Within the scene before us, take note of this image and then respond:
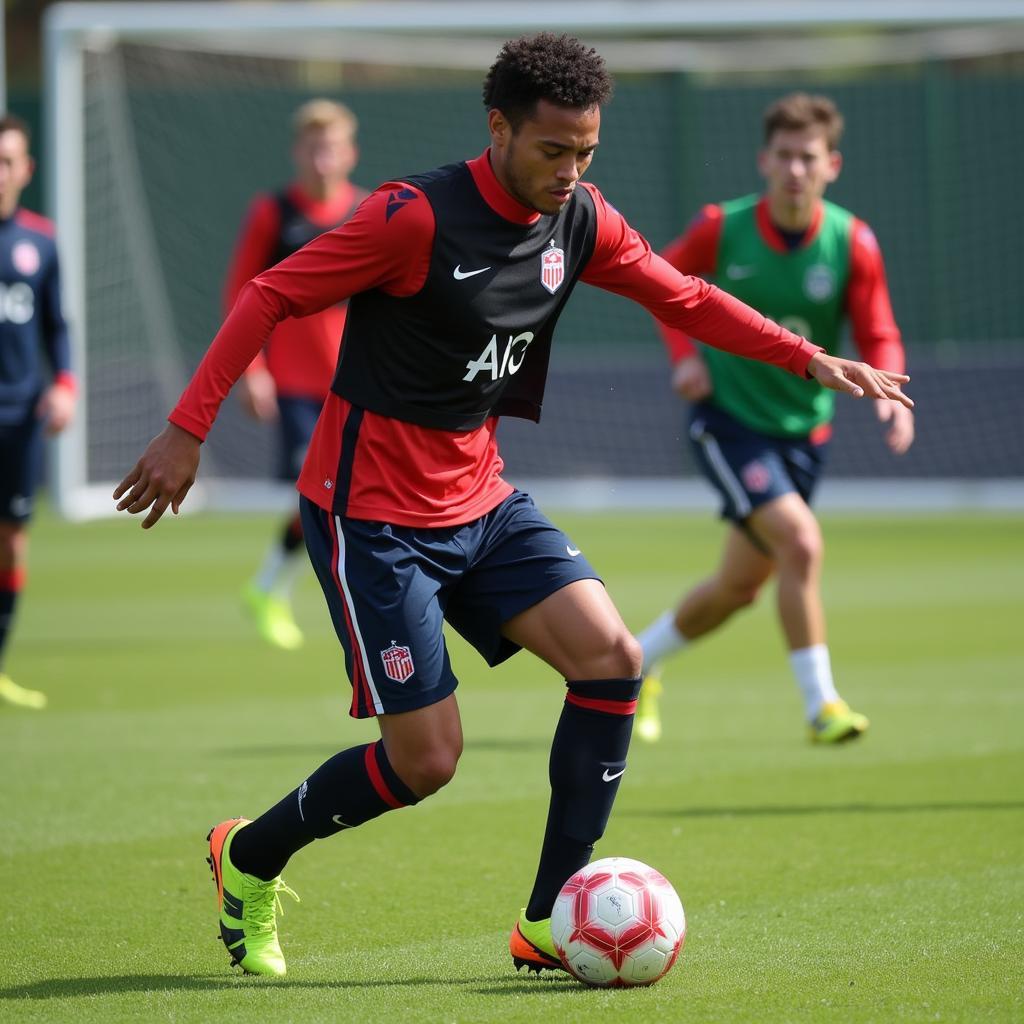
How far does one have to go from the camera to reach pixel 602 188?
63.7 feet

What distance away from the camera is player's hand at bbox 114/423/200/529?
12.8ft

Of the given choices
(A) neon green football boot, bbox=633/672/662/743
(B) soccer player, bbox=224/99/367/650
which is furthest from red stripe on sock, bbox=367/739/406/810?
(B) soccer player, bbox=224/99/367/650

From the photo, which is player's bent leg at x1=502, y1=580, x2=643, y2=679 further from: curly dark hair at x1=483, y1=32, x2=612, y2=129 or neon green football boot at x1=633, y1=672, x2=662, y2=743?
neon green football boot at x1=633, y1=672, x2=662, y2=743

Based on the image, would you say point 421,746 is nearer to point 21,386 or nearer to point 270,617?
point 21,386

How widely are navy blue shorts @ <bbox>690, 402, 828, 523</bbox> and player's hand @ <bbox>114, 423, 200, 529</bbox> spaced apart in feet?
12.0

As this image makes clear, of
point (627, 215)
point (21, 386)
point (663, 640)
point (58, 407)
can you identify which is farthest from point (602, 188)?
point (663, 640)

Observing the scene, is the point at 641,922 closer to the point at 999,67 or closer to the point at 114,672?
the point at 114,672

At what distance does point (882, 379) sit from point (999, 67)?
18.7 metres

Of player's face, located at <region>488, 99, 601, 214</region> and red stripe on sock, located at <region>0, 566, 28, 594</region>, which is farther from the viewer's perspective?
red stripe on sock, located at <region>0, 566, 28, 594</region>

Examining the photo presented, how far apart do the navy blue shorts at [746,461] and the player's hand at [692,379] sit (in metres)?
0.18

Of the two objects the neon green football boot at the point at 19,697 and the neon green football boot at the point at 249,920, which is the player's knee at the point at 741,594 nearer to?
the neon green football boot at the point at 19,697

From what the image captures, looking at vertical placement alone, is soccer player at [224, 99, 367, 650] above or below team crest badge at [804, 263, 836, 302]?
below

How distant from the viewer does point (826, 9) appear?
52.1 ft

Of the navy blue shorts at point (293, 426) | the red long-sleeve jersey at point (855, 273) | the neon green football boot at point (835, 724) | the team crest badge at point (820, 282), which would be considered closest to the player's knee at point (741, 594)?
the neon green football boot at point (835, 724)
